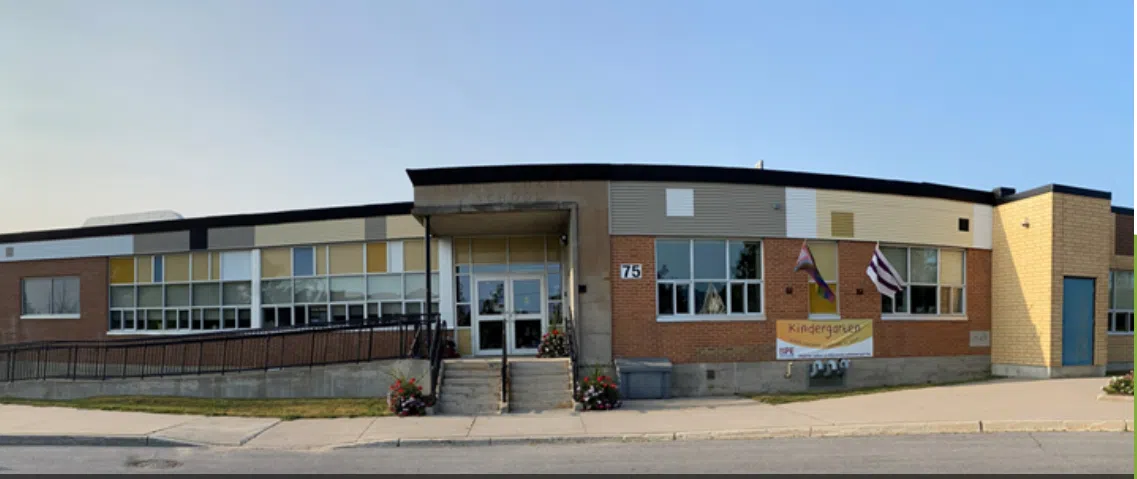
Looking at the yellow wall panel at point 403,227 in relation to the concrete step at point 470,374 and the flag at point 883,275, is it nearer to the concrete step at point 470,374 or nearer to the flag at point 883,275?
the concrete step at point 470,374

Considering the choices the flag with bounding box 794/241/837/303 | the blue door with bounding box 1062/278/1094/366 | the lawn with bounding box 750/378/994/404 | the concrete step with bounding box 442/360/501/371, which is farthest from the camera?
the blue door with bounding box 1062/278/1094/366

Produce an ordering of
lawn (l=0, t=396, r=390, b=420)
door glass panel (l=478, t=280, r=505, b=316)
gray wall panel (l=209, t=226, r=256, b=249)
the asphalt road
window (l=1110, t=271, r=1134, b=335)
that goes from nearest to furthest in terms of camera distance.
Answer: the asphalt road < lawn (l=0, t=396, r=390, b=420) < door glass panel (l=478, t=280, r=505, b=316) < window (l=1110, t=271, r=1134, b=335) < gray wall panel (l=209, t=226, r=256, b=249)

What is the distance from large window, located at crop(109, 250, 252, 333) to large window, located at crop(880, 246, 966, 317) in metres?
15.8

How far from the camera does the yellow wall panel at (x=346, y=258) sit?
19.2 meters

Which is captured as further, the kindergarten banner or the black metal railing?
the black metal railing

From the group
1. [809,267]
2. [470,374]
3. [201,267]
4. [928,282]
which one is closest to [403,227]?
[470,374]

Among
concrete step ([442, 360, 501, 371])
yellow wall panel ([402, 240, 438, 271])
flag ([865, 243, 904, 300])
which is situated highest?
yellow wall panel ([402, 240, 438, 271])

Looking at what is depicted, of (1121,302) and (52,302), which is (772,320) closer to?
(1121,302)

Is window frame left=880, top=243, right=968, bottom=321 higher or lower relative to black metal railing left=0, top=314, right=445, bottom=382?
higher

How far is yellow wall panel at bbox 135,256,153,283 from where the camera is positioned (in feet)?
69.7

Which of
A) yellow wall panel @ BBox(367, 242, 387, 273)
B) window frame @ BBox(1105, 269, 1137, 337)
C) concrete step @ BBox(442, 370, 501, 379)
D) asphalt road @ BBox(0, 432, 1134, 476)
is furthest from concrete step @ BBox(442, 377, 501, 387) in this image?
window frame @ BBox(1105, 269, 1137, 337)

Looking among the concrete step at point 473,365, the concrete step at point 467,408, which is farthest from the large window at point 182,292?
the concrete step at point 467,408

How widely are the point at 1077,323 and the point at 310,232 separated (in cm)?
1790

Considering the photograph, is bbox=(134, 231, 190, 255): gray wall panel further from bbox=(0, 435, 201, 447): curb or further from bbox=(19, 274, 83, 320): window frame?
bbox=(0, 435, 201, 447): curb
